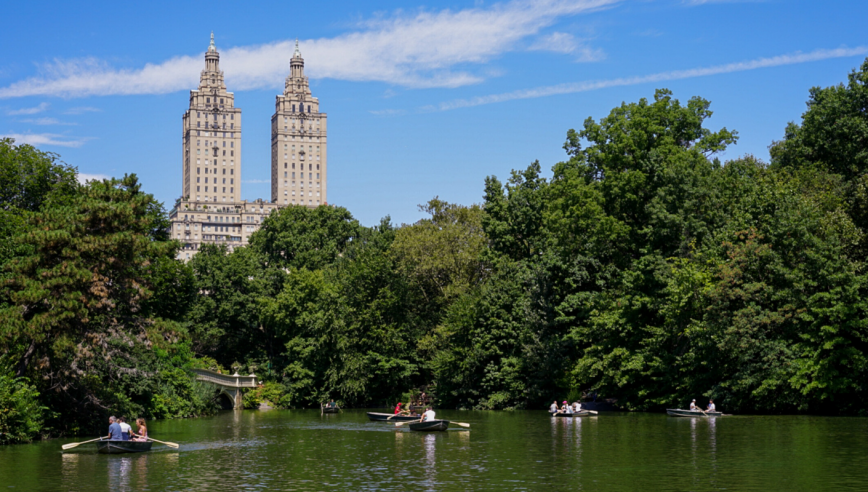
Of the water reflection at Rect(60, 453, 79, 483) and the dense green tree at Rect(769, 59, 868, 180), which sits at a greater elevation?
the dense green tree at Rect(769, 59, 868, 180)

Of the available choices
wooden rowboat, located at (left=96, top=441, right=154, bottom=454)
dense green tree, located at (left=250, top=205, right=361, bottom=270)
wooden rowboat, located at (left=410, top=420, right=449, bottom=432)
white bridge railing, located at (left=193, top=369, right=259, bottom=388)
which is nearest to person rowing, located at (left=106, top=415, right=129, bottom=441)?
wooden rowboat, located at (left=96, top=441, right=154, bottom=454)

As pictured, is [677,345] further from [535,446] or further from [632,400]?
[535,446]

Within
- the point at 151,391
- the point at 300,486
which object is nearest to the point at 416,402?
the point at 151,391

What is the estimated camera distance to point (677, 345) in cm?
5603

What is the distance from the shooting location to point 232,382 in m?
82.0

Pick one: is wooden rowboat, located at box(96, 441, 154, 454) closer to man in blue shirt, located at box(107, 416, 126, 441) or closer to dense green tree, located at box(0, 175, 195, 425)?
man in blue shirt, located at box(107, 416, 126, 441)

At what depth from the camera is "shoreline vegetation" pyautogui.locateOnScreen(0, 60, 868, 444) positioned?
135 ft

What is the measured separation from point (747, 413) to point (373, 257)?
3661 cm

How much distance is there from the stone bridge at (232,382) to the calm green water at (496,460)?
2918cm

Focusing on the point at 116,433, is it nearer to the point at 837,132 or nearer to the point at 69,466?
the point at 69,466

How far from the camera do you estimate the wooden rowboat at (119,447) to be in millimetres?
36656

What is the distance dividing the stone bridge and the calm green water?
29.2 metres

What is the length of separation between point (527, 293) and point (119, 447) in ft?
114

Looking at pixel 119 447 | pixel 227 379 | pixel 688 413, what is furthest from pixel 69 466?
pixel 227 379
